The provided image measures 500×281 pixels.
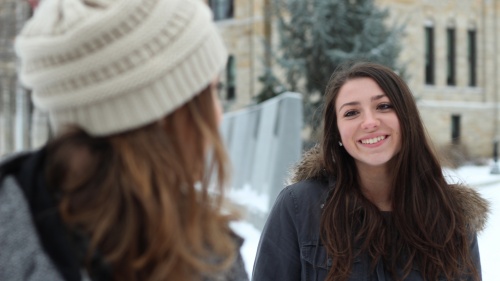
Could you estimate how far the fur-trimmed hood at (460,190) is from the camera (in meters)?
2.59

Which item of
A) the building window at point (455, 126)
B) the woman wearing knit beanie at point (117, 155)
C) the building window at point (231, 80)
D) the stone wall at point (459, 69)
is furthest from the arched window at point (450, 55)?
the woman wearing knit beanie at point (117, 155)

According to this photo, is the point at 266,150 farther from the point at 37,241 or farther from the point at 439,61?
the point at 439,61

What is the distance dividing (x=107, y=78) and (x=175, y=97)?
0.50 ft

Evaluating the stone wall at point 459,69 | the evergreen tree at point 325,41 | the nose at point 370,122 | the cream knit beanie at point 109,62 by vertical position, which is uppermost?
the cream knit beanie at point 109,62

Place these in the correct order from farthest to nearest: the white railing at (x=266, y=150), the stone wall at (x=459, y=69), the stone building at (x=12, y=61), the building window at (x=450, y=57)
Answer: the building window at (x=450, y=57)
the stone wall at (x=459, y=69)
the stone building at (x=12, y=61)
the white railing at (x=266, y=150)

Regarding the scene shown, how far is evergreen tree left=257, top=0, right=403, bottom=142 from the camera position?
16.9 metres

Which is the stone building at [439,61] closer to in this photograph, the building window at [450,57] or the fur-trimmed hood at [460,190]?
the building window at [450,57]

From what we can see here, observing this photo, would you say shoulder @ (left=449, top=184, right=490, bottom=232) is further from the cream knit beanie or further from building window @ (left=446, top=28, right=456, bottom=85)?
building window @ (left=446, top=28, right=456, bottom=85)

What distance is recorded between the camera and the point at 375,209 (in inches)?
101

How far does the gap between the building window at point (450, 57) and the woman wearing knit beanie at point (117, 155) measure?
29.3m

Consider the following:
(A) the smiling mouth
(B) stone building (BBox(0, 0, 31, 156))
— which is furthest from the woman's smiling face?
(B) stone building (BBox(0, 0, 31, 156))

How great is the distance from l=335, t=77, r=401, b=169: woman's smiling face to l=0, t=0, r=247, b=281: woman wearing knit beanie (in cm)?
132

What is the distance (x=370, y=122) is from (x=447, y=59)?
92.5ft

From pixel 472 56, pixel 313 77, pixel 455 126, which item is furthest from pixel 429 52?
pixel 313 77
